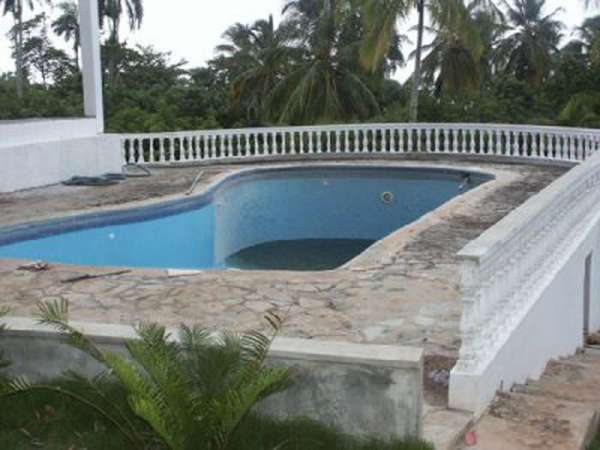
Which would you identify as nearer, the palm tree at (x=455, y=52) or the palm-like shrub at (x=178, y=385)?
the palm-like shrub at (x=178, y=385)

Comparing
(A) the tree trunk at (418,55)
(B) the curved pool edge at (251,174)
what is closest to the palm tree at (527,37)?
(A) the tree trunk at (418,55)

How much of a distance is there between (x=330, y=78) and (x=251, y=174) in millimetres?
5755

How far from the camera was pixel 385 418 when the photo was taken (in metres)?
3.82

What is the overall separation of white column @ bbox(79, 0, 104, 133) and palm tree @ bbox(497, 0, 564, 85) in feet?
62.6

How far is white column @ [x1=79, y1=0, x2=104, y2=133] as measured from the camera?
14758mm

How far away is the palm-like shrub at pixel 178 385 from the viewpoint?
3.59 metres

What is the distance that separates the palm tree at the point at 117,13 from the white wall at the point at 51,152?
18596 millimetres

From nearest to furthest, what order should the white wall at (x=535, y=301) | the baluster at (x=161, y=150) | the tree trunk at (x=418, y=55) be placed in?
1. the white wall at (x=535, y=301)
2. the baluster at (x=161, y=150)
3. the tree trunk at (x=418, y=55)

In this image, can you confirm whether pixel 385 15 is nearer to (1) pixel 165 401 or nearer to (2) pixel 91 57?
(2) pixel 91 57

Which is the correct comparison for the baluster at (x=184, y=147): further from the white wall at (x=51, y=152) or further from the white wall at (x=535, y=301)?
the white wall at (x=535, y=301)

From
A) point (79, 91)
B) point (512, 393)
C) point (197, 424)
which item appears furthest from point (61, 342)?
point (79, 91)

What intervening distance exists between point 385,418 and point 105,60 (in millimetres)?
30472

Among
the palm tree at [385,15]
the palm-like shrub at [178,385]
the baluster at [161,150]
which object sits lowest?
the palm-like shrub at [178,385]

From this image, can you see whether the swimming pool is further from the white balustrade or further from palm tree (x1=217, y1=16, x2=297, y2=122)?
palm tree (x1=217, y1=16, x2=297, y2=122)
